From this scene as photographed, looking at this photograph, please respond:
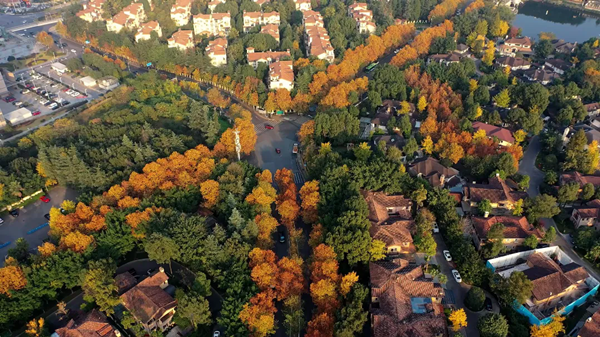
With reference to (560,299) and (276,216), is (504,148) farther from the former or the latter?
(276,216)

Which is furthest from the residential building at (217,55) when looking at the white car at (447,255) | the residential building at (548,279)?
the residential building at (548,279)

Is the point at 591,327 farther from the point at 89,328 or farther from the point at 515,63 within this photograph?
the point at 515,63

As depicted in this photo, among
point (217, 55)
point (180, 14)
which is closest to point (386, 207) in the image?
point (217, 55)

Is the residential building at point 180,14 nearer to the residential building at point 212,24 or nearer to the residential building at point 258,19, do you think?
the residential building at point 212,24

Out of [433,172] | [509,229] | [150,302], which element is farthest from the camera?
[433,172]

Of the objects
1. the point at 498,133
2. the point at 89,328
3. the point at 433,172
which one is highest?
the point at 498,133

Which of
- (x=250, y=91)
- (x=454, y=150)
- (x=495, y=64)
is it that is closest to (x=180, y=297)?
(x=454, y=150)
